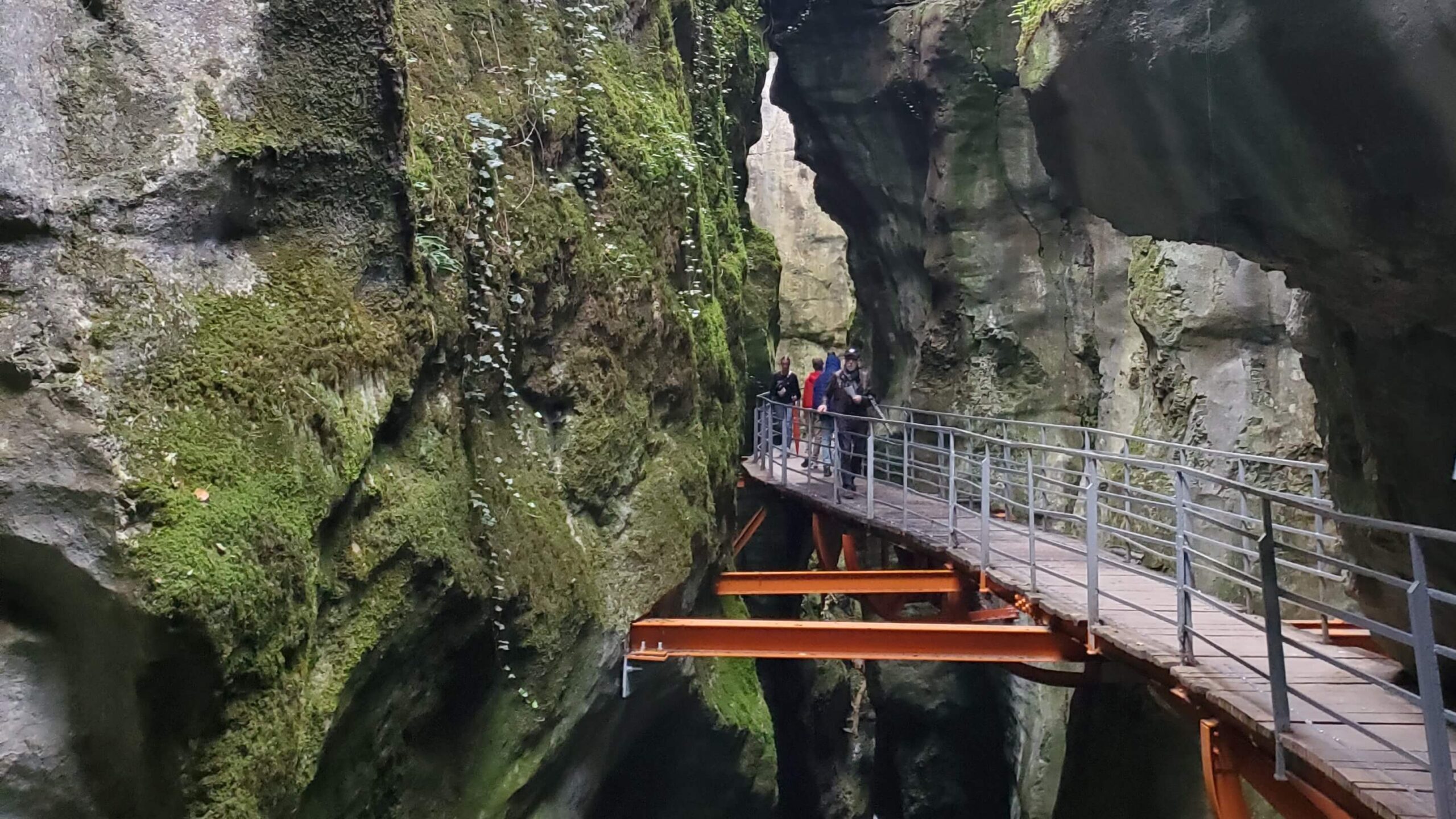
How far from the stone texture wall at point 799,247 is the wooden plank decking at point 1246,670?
2030 cm

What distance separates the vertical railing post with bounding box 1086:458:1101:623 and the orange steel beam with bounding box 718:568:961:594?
2409 millimetres

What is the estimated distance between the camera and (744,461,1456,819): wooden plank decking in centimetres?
349

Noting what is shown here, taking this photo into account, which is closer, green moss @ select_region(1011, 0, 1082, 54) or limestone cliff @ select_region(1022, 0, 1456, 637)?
limestone cliff @ select_region(1022, 0, 1456, 637)

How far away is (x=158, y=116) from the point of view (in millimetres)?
3043

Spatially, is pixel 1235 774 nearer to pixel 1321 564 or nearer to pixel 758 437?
pixel 1321 564

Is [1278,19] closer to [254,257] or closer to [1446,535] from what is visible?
[1446,535]

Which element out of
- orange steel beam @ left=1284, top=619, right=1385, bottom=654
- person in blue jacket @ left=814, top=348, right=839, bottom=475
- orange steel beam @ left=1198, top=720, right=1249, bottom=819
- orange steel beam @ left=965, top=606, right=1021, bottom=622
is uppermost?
person in blue jacket @ left=814, top=348, right=839, bottom=475

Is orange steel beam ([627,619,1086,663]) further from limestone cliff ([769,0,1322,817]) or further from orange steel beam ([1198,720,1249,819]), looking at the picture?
orange steel beam ([1198,720,1249,819])

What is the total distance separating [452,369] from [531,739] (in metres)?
2.04

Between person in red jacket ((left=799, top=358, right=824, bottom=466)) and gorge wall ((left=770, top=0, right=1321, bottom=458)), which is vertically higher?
gorge wall ((left=770, top=0, right=1321, bottom=458))

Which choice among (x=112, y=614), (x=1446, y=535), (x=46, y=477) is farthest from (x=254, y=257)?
(x=1446, y=535)

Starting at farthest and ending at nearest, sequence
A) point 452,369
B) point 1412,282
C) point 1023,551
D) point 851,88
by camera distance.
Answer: point 851,88 < point 1023,551 < point 452,369 < point 1412,282

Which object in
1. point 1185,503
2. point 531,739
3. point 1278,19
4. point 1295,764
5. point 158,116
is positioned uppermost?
point 1278,19

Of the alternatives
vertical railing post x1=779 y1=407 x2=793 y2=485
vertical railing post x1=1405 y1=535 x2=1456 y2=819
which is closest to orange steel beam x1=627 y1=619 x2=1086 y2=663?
vertical railing post x1=1405 y1=535 x2=1456 y2=819
